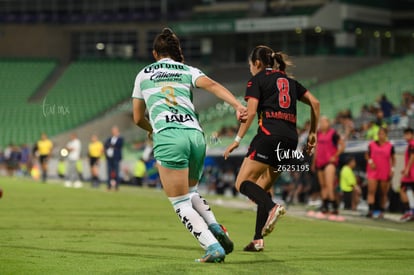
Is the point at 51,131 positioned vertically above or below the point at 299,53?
below

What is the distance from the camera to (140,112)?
407 inches

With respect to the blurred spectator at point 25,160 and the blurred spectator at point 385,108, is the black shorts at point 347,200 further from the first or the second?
the blurred spectator at point 25,160

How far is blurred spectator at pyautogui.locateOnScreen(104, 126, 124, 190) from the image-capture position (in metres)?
32.8

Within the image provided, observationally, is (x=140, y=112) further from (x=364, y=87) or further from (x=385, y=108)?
(x=364, y=87)

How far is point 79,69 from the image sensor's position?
6112 cm

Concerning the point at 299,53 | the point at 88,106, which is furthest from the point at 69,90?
the point at 299,53

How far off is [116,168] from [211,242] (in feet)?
76.3

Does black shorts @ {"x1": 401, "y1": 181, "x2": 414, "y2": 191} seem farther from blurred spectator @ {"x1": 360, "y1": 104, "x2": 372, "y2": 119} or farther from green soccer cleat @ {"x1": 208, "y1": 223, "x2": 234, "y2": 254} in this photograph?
green soccer cleat @ {"x1": 208, "y1": 223, "x2": 234, "y2": 254}

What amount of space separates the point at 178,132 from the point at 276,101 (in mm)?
2664

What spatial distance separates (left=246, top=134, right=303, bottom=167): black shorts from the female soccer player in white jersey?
2.29 meters

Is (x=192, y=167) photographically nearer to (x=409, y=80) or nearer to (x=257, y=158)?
(x=257, y=158)

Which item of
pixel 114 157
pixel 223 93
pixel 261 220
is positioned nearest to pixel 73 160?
pixel 114 157

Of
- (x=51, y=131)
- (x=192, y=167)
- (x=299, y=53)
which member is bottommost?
(x=51, y=131)

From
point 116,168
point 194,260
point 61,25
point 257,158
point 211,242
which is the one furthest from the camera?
point 61,25
